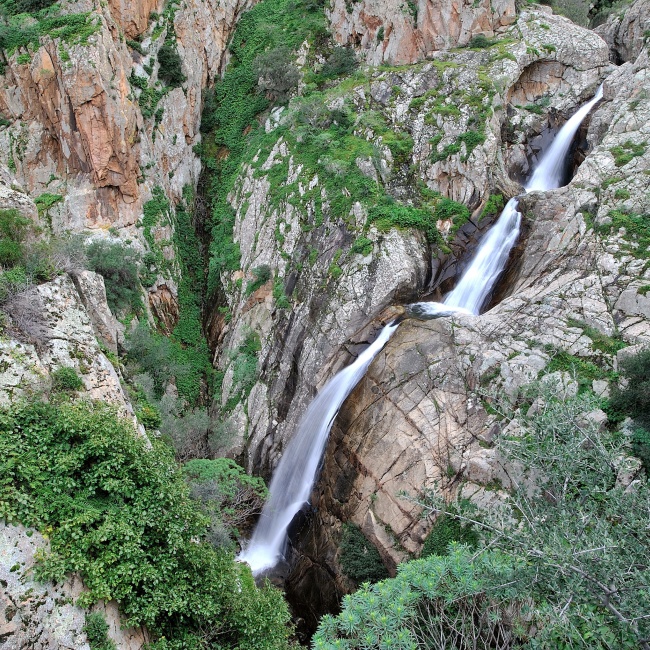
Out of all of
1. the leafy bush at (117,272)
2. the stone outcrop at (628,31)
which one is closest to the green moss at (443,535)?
the leafy bush at (117,272)

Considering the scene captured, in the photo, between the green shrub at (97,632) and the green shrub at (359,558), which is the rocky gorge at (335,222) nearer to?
the green shrub at (97,632)

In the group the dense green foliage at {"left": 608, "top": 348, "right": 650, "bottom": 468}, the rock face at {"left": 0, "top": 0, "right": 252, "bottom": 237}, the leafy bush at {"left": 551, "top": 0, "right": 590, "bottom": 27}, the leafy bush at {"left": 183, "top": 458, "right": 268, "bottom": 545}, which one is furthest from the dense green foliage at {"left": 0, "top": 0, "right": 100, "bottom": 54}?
the leafy bush at {"left": 551, "top": 0, "right": 590, "bottom": 27}

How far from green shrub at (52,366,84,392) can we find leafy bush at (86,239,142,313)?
1124 cm

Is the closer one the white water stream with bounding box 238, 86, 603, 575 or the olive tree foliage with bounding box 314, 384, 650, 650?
the olive tree foliage with bounding box 314, 384, 650, 650

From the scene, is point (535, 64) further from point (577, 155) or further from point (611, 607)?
point (611, 607)

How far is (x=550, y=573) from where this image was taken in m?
6.27

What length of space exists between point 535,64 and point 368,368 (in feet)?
65.3

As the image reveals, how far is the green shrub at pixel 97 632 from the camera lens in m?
8.05

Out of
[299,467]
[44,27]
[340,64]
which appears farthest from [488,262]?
[44,27]

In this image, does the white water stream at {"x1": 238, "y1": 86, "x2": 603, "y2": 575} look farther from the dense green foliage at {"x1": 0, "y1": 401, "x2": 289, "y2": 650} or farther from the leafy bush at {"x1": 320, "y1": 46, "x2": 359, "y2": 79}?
the leafy bush at {"x1": 320, "y1": 46, "x2": 359, "y2": 79}

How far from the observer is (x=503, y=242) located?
2042cm

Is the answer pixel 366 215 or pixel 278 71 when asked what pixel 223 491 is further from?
pixel 278 71

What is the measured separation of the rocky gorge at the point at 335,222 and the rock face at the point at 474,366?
79 mm

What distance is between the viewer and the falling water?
63.6ft
